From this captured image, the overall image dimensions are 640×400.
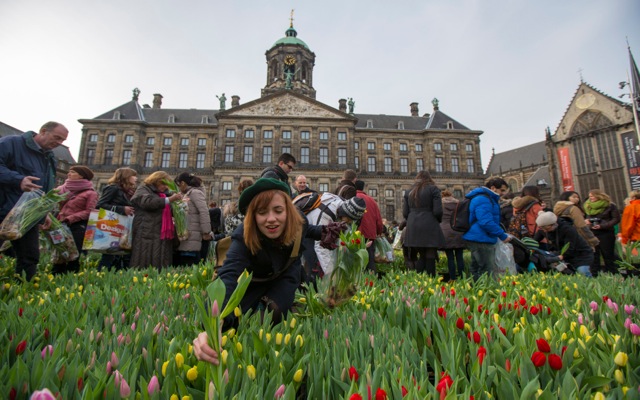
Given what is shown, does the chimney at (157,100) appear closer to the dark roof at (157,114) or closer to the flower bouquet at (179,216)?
the dark roof at (157,114)

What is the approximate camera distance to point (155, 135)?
140ft

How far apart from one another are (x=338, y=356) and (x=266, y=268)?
1.09 m

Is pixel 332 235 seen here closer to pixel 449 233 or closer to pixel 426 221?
pixel 426 221

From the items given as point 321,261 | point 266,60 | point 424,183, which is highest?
point 266,60

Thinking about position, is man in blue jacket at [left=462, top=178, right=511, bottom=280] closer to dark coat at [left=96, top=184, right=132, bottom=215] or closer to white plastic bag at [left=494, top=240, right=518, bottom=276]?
white plastic bag at [left=494, top=240, right=518, bottom=276]

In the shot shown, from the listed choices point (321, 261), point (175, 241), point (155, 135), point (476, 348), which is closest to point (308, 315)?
point (476, 348)

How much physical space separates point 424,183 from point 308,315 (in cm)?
427

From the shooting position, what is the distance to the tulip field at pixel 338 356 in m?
1.18

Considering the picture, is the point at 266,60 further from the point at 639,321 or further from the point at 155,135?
the point at 639,321

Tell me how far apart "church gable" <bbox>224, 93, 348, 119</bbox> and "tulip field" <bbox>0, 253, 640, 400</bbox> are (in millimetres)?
40113

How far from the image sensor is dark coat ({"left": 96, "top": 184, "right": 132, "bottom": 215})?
5258 mm

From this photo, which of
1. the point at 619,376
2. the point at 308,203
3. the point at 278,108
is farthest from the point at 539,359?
the point at 278,108

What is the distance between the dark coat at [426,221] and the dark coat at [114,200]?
16.1 ft

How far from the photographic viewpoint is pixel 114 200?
17.7ft
